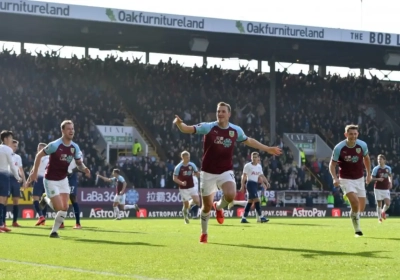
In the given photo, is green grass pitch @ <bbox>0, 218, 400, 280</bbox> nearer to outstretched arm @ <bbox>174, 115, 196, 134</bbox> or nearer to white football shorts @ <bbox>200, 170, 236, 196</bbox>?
white football shorts @ <bbox>200, 170, 236, 196</bbox>

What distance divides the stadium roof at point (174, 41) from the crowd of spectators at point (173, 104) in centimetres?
129

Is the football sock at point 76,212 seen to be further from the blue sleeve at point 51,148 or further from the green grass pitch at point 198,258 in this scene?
the blue sleeve at point 51,148

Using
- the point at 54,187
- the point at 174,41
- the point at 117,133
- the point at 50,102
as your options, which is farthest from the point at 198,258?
the point at 174,41

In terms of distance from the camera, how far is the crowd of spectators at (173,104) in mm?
44344

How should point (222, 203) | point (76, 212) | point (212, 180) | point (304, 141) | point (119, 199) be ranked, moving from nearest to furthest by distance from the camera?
point (212, 180), point (222, 203), point (76, 212), point (119, 199), point (304, 141)

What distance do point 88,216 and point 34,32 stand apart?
46.1 feet

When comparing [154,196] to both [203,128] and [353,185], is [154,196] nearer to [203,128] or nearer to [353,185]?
[353,185]

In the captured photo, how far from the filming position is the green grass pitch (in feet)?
34.1

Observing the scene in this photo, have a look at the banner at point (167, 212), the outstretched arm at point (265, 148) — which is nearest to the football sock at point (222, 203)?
the outstretched arm at point (265, 148)

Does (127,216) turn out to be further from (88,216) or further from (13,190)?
(13,190)

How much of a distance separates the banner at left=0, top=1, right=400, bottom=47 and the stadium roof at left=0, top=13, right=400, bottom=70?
82cm

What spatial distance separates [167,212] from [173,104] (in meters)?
10.9

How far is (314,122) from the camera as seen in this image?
184 feet

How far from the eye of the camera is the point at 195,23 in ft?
159
